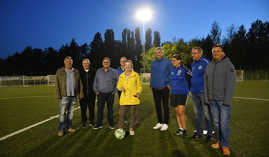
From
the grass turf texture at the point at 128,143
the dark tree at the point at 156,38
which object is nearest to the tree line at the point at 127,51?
the dark tree at the point at 156,38

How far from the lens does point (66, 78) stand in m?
5.36

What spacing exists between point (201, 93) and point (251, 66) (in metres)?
58.9

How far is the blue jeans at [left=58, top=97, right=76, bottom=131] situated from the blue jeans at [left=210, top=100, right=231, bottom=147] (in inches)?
146

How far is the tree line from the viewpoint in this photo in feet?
181

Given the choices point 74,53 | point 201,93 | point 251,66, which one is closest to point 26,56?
point 74,53

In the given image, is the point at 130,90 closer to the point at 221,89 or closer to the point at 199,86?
the point at 199,86

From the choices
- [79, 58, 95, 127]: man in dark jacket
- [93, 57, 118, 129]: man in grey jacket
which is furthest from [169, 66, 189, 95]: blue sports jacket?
[79, 58, 95, 127]: man in dark jacket

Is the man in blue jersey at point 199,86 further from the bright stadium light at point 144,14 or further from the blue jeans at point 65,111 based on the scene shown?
the bright stadium light at point 144,14

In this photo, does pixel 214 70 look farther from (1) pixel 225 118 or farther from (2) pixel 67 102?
(2) pixel 67 102

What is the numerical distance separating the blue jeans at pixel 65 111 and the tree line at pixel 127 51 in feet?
146

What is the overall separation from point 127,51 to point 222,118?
71.8 metres

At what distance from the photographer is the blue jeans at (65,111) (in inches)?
210

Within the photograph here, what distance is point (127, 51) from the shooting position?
74.6m

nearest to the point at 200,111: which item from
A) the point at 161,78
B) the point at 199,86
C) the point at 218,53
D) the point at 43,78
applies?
the point at 199,86
